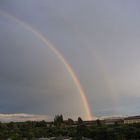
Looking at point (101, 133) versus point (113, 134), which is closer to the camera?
point (113, 134)

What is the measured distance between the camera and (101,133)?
180 ft

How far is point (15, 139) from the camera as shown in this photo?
48.6 m

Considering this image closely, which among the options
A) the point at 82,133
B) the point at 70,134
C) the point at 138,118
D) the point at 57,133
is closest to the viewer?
the point at 82,133

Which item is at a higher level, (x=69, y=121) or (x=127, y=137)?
(x=69, y=121)

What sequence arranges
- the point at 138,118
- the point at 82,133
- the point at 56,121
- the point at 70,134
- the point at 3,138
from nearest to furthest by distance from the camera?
the point at 3,138 < the point at 82,133 < the point at 70,134 < the point at 56,121 < the point at 138,118

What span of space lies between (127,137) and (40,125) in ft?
207

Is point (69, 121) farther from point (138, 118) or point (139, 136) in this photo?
point (139, 136)

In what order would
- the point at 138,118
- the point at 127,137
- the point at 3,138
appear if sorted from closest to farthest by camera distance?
the point at 127,137, the point at 3,138, the point at 138,118

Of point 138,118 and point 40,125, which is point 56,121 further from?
point 138,118

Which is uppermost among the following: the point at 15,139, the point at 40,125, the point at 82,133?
the point at 40,125

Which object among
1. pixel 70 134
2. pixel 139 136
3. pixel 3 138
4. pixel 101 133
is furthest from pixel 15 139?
pixel 70 134

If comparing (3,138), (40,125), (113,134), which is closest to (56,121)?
(40,125)

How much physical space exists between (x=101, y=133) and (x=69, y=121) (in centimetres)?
6519

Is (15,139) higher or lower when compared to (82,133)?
lower
